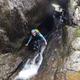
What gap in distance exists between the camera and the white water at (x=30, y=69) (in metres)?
14.1

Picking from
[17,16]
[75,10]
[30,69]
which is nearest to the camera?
[30,69]

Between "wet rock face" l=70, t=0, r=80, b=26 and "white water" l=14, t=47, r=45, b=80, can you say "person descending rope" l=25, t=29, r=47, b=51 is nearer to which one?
"white water" l=14, t=47, r=45, b=80

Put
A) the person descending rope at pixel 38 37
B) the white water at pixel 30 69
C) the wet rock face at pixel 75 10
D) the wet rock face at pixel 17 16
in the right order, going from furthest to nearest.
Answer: the wet rock face at pixel 75 10, the person descending rope at pixel 38 37, the wet rock face at pixel 17 16, the white water at pixel 30 69

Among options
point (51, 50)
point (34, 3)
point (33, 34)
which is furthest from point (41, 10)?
point (51, 50)

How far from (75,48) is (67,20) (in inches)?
233

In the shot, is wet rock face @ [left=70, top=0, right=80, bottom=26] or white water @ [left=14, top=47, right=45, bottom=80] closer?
white water @ [left=14, top=47, right=45, bottom=80]

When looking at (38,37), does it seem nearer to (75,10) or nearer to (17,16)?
(17,16)

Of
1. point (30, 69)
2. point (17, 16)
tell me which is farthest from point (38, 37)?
point (30, 69)

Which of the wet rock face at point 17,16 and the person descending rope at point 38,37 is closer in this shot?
the wet rock face at point 17,16

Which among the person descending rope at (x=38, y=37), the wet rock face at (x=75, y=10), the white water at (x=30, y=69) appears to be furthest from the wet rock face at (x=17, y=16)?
the wet rock face at (x=75, y=10)

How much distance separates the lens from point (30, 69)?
48.8 ft

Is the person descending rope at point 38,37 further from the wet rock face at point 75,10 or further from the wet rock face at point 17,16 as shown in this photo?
the wet rock face at point 75,10

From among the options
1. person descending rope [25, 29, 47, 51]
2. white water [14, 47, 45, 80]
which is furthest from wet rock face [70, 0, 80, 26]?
white water [14, 47, 45, 80]

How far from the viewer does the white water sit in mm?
14141
